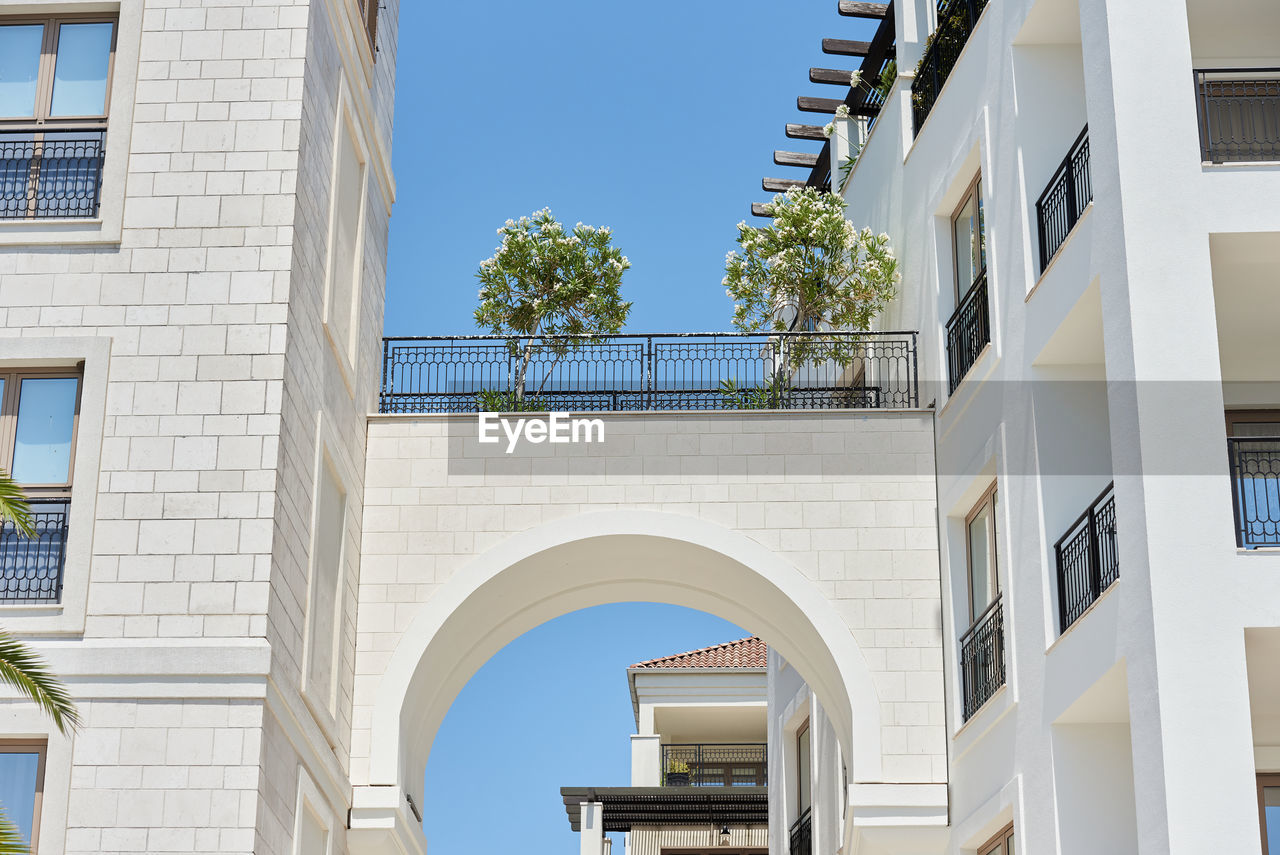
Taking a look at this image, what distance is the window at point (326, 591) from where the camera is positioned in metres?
14.4

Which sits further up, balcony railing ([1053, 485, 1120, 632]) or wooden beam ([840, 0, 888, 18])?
wooden beam ([840, 0, 888, 18])

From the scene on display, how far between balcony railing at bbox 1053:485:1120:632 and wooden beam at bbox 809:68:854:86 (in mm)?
12528

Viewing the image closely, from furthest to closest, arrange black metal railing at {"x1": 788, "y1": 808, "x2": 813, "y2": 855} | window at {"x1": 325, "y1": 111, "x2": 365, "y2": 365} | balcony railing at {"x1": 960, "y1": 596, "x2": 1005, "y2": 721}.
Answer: black metal railing at {"x1": 788, "y1": 808, "x2": 813, "y2": 855} → window at {"x1": 325, "y1": 111, "x2": 365, "y2": 365} → balcony railing at {"x1": 960, "y1": 596, "x2": 1005, "y2": 721}

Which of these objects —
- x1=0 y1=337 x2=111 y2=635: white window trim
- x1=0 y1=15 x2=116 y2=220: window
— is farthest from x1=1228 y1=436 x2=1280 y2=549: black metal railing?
x1=0 y1=15 x2=116 y2=220: window

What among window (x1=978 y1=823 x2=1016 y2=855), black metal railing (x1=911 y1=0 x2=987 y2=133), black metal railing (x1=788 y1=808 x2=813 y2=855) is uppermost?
black metal railing (x1=911 y1=0 x2=987 y2=133)

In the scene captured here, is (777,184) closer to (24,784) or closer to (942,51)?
(942,51)

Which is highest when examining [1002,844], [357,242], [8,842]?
[357,242]

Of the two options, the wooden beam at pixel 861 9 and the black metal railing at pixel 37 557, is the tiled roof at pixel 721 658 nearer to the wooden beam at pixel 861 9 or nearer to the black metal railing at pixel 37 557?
the wooden beam at pixel 861 9

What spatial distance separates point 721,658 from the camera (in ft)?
114

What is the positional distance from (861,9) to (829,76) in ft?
4.68

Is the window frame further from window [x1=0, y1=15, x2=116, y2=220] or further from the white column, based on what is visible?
the white column

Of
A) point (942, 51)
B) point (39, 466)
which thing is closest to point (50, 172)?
point (39, 466)

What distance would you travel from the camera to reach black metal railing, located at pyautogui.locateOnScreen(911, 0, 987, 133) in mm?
17047

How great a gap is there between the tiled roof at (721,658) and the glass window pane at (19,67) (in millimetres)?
21243
